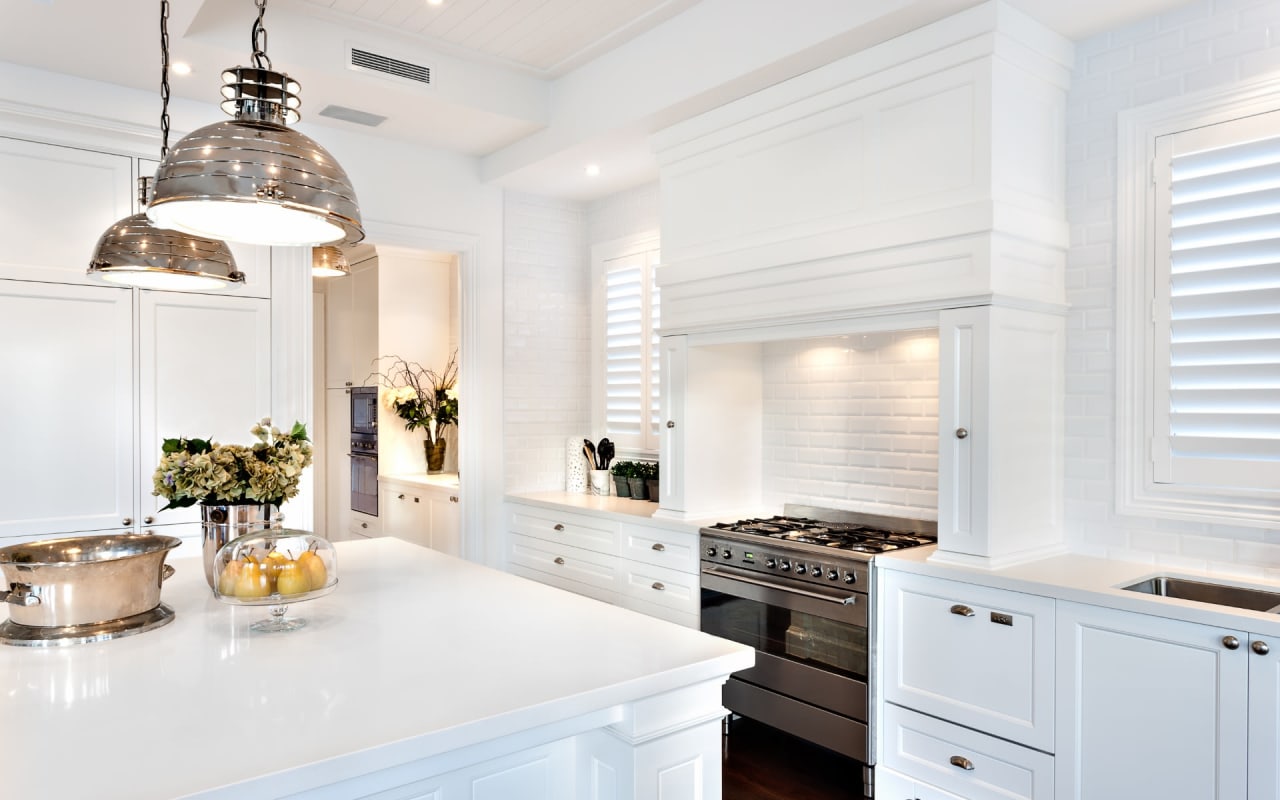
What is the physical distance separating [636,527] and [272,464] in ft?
7.22

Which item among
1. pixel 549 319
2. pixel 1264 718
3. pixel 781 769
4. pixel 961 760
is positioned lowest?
pixel 781 769

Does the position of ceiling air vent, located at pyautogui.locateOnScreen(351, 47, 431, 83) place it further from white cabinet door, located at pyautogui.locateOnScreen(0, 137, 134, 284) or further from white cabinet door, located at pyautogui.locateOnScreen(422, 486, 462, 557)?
white cabinet door, located at pyautogui.locateOnScreen(422, 486, 462, 557)

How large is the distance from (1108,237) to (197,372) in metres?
4.08

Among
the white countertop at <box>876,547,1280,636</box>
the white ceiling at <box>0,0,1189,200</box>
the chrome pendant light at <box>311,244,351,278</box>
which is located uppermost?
the white ceiling at <box>0,0,1189,200</box>

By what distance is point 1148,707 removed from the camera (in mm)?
2457

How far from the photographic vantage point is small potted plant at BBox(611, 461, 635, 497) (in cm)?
498

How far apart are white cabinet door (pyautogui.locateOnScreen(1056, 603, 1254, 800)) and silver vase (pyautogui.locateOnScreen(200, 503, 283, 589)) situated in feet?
8.03

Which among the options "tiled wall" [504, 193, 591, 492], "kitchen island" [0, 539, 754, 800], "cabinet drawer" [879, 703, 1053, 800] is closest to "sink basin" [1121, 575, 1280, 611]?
"cabinet drawer" [879, 703, 1053, 800]

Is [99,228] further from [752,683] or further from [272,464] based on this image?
[752,683]

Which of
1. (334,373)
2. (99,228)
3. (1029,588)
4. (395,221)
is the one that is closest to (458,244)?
(395,221)

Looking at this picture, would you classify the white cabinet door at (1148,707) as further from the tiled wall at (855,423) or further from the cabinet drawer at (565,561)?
the cabinet drawer at (565,561)

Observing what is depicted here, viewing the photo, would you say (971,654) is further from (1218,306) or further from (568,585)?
(568,585)

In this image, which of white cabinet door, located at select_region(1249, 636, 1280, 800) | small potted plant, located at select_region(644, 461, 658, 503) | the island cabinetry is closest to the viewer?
white cabinet door, located at select_region(1249, 636, 1280, 800)

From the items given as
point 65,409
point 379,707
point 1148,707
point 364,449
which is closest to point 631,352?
point 364,449
